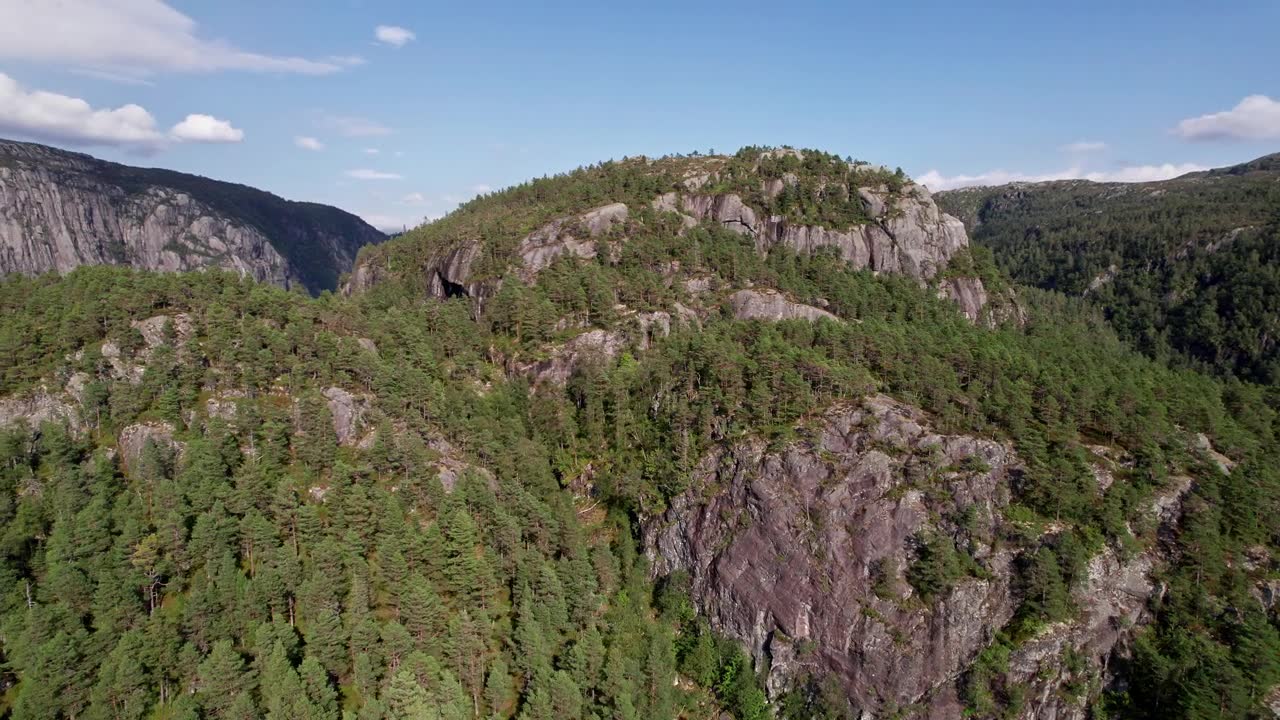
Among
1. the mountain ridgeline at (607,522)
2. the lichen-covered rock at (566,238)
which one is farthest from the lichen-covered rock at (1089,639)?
the lichen-covered rock at (566,238)

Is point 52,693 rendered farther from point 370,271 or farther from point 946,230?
point 946,230

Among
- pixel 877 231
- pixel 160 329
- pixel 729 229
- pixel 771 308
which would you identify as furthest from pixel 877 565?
pixel 160 329

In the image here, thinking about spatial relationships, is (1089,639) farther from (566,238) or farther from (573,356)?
(566,238)

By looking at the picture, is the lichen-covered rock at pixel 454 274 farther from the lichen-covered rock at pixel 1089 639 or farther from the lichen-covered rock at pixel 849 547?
the lichen-covered rock at pixel 1089 639

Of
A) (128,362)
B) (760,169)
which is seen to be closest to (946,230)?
(760,169)

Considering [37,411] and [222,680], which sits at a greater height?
[37,411]
